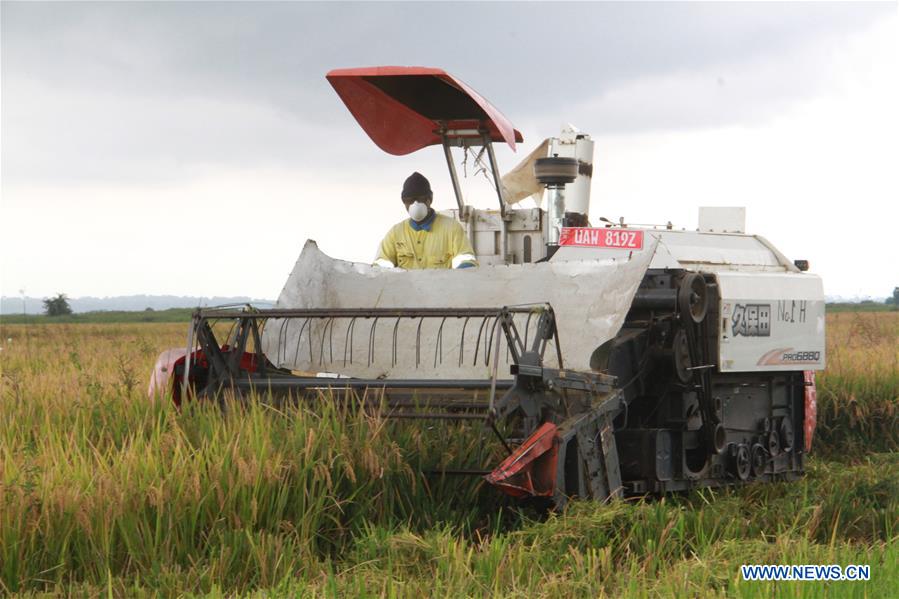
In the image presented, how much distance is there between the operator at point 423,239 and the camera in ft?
30.2

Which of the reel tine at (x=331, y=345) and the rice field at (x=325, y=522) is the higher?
the reel tine at (x=331, y=345)

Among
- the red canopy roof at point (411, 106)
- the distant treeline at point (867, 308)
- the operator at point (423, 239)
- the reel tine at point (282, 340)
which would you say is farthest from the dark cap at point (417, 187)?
the distant treeline at point (867, 308)

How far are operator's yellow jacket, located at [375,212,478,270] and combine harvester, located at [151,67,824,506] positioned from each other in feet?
1.04

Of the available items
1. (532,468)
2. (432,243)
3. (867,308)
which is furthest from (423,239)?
(867,308)

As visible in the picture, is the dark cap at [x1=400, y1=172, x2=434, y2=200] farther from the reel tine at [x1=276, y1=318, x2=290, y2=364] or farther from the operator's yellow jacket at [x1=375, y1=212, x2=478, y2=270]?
the reel tine at [x1=276, y1=318, x2=290, y2=364]

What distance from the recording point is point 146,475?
6.11m

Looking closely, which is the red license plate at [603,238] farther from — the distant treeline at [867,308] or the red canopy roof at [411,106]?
the distant treeline at [867,308]

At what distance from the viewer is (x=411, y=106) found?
9.30 m

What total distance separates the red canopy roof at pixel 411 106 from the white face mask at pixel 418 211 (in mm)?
696

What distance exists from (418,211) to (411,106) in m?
0.81

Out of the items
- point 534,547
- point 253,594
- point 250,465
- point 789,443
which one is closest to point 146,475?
point 250,465

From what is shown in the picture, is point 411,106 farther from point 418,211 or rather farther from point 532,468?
point 532,468

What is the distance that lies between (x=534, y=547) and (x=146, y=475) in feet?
6.33

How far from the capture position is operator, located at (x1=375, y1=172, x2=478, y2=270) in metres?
9.20
